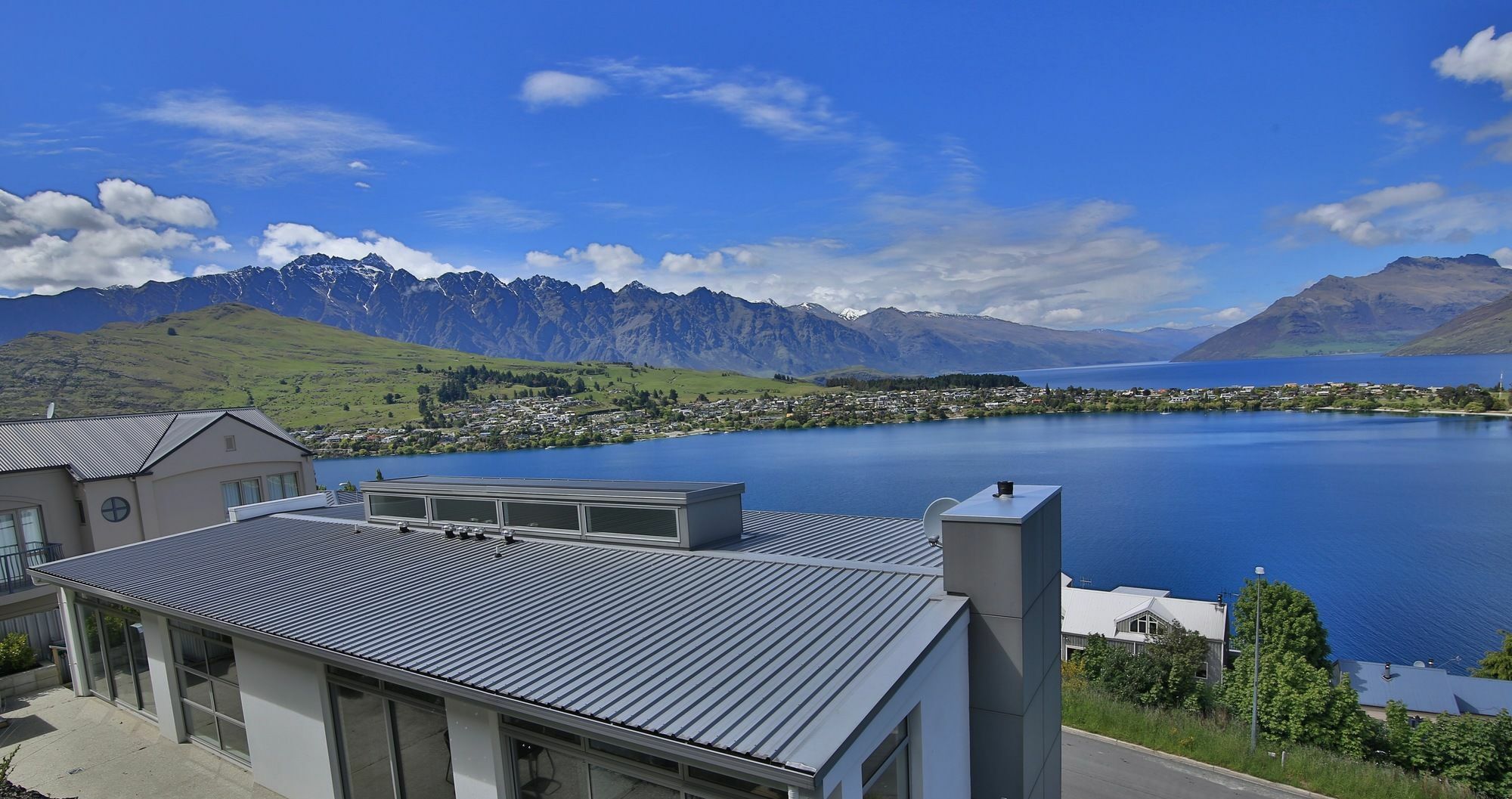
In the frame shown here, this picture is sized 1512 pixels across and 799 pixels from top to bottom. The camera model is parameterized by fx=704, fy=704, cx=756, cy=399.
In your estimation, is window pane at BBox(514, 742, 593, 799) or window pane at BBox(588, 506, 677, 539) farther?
window pane at BBox(588, 506, 677, 539)

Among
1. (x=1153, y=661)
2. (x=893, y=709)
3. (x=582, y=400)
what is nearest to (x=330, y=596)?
(x=893, y=709)

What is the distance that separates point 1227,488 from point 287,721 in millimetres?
77449

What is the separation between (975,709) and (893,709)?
6.95 feet

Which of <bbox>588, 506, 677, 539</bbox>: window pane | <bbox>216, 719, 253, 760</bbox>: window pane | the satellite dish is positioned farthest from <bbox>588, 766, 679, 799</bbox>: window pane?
<bbox>216, 719, 253, 760</bbox>: window pane

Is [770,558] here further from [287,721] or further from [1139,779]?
[1139,779]

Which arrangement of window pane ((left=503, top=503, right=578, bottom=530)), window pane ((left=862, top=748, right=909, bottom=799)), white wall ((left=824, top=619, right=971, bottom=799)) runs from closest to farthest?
white wall ((left=824, top=619, right=971, bottom=799)) → window pane ((left=862, top=748, right=909, bottom=799)) → window pane ((left=503, top=503, right=578, bottom=530))

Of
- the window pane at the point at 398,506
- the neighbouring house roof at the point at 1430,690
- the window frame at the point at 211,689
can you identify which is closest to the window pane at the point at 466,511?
the window pane at the point at 398,506

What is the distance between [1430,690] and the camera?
28016 millimetres

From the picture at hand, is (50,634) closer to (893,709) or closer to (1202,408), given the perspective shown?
(893,709)

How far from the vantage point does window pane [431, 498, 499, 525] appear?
1067 cm

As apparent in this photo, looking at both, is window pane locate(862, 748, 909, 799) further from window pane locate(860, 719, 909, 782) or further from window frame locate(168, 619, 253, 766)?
window frame locate(168, 619, 253, 766)

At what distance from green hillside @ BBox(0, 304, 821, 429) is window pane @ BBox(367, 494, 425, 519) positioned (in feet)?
262

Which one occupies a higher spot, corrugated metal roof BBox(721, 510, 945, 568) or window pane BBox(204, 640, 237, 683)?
corrugated metal roof BBox(721, 510, 945, 568)

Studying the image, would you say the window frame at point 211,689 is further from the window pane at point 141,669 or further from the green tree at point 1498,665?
the green tree at point 1498,665
